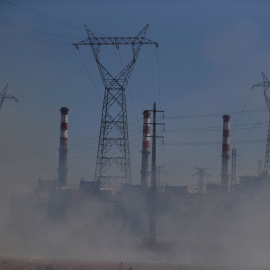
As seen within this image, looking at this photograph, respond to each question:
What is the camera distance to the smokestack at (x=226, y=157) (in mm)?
53500

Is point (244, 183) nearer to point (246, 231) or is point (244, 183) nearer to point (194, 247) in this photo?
point (246, 231)

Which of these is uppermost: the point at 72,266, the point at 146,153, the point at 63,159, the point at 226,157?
the point at 146,153

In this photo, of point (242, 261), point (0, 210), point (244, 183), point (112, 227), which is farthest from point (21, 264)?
point (244, 183)

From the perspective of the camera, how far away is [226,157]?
5359cm

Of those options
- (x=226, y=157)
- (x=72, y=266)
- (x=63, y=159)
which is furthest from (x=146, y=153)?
(x=72, y=266)

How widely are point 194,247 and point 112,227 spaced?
9.18 metres

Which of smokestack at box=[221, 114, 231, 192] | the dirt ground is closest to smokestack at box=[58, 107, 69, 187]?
smokestack at box=[221, 114, 231, 192]

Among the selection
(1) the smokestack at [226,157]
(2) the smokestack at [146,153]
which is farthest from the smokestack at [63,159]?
(1) the smokestack at [226,157]

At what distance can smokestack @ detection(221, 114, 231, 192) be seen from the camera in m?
53.5

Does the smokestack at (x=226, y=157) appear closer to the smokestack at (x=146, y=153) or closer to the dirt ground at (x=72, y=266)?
the smokestack at (x=146, y=153)

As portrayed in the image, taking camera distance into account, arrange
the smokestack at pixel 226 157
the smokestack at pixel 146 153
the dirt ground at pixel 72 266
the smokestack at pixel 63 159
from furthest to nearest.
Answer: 1. the smokestack at pixel 226 157
2. the smokestack at pixel 146 153
3. the smokestack at pixel 63 159
4. the dirt ground at pixel 72 266

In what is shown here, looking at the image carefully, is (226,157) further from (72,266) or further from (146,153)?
(72,266)

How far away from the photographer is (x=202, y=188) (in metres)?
71.9

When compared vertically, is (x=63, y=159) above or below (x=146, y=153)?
below
